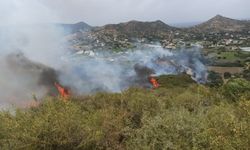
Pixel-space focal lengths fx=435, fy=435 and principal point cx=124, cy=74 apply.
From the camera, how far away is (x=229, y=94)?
3093 inches

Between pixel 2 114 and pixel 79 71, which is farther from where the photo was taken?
pixel 79 71

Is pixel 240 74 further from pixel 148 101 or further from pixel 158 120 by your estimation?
pixel 158 120

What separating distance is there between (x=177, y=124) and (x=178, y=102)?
33.2 m

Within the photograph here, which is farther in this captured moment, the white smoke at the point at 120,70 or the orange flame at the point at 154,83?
the orange flame at the point at 154,83

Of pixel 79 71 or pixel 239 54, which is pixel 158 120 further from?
pixel 239 54

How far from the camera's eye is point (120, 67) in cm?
13050

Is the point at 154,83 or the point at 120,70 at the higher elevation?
the point at 120,70

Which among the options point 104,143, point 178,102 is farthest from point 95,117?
point 178,102

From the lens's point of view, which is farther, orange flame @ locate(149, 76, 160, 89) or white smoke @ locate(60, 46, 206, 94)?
orange flame @ locate(149, 76, 160, 89)

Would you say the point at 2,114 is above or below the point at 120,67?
above

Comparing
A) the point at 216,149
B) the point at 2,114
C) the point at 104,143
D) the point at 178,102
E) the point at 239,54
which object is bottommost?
the point at 239,54

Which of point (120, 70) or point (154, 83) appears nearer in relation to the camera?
point (154, 83)

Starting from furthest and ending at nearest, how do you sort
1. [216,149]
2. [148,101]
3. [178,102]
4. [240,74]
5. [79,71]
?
[240,74]
[79,71]
[178,102]
[148,101]
[216,149]

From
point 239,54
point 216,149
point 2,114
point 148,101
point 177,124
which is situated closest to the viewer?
point 216,149
